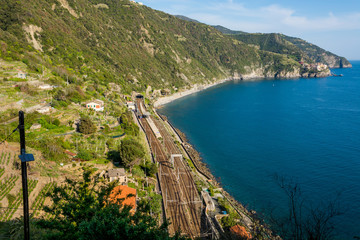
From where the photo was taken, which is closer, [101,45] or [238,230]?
[238,230]

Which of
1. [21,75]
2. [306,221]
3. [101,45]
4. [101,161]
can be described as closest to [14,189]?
[101,161]

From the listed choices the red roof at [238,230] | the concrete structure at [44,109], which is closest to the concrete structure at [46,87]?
the concrete structure at [44,109]

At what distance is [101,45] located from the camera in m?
102

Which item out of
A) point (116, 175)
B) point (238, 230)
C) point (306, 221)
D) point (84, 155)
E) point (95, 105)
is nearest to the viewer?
point (306, 221)

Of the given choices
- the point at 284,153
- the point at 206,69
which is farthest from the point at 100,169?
the point at 206,69

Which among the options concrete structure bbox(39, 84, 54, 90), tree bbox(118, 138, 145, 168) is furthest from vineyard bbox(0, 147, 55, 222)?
concrete structure bbox(39, 84, 54, 90)

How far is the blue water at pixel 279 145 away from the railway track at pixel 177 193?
776cm

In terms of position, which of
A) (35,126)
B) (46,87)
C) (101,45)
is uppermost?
(101,45)

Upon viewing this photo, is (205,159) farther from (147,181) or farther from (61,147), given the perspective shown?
(61,147)

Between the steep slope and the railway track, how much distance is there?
35.4 m

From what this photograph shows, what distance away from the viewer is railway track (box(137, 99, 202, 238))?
27.3m

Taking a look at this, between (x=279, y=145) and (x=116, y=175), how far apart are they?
4204 centimetres

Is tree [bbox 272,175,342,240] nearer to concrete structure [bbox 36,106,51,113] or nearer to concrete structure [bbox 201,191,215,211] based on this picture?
concrete structure [bbox 201,191,215,211]

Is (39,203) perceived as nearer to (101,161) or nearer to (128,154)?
(101,161)
